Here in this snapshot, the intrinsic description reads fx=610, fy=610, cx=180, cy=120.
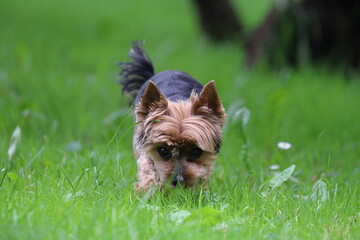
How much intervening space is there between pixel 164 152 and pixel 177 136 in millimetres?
199

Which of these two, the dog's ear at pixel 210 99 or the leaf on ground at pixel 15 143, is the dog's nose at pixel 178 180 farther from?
the leaf on ground at pixel 15 143

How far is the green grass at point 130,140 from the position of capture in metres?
3.90

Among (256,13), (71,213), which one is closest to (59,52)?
(71,213)

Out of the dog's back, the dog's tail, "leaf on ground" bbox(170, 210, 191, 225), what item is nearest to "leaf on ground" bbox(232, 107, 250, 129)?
the dog's back

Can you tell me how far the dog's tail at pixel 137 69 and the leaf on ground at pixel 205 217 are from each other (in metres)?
2.72

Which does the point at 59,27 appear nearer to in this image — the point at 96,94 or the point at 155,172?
the point at 96,94

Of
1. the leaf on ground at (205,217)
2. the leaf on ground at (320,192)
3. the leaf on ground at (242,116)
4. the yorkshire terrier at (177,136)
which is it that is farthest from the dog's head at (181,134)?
the leaf on ground at (242,116)

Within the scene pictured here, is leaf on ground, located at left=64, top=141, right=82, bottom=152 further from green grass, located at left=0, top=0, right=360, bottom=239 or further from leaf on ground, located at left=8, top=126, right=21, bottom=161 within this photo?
leaf on ground, located at left=8, top=126, right=21, bottom=161

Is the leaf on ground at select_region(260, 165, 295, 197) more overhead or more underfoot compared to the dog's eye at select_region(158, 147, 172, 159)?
more underfoot

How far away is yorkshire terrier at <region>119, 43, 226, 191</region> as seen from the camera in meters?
4.64

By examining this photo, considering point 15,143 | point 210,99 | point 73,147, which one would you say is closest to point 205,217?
point 210,99

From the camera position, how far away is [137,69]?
6426 mm

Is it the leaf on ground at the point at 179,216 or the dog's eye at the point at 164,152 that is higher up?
the dog's eye at the point at 164,152

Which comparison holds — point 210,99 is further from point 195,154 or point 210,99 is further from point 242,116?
point 242,116
